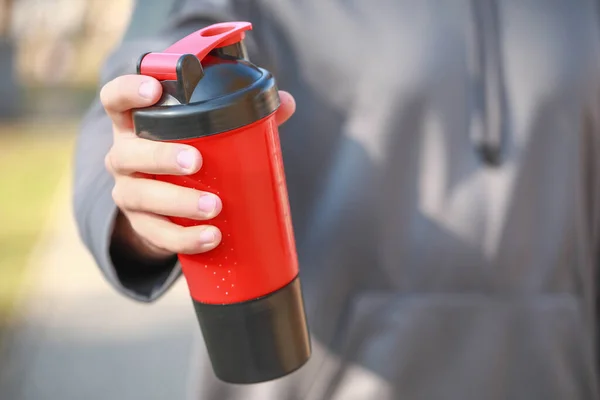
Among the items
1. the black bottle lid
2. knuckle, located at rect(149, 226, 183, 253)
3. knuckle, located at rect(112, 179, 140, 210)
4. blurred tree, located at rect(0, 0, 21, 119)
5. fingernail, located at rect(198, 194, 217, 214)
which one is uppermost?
the black bottle lid

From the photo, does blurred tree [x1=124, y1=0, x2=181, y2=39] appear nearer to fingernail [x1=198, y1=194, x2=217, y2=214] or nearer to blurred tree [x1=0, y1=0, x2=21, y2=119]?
fingernail [x1=198, y1=194, x2=217, y2=214]

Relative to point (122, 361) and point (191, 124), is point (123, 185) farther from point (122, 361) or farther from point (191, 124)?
point (122, 361)

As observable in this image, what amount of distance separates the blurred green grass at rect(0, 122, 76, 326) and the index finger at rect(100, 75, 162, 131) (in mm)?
3696

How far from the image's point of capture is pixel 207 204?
44.7 inches

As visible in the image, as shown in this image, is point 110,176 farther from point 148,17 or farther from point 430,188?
point 430,188

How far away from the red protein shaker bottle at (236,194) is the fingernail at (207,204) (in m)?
0.03

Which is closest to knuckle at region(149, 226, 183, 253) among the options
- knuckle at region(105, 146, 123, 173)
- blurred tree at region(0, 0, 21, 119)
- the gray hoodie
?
knuckle at region(105, 146, 123, 173)

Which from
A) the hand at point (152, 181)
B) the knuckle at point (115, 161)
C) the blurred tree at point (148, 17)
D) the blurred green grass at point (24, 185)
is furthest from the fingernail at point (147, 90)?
the blurred green grass at point (24, 185)

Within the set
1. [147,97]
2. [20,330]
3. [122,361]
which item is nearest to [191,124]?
[147,97]

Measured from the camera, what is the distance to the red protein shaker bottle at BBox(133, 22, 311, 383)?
3.63 ft

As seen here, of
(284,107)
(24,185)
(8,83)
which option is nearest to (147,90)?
(284,107)

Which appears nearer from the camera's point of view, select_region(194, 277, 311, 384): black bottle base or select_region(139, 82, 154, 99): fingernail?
select_region(139, 82, 154, 99): fingernail

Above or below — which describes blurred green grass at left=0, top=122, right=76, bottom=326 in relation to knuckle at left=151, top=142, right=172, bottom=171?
below

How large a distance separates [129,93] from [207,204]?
0.61 feet
